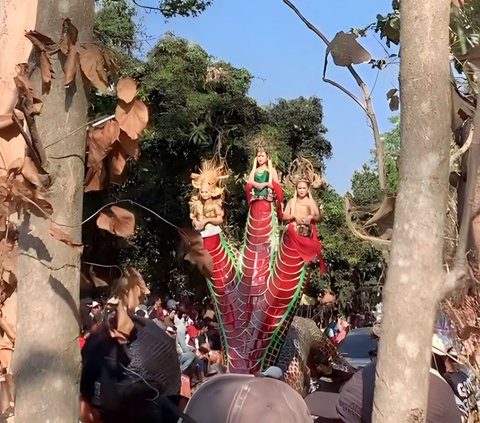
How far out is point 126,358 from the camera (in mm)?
2924

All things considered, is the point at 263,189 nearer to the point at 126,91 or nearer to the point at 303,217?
the point at 303,217

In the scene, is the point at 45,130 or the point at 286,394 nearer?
the point at 45,130

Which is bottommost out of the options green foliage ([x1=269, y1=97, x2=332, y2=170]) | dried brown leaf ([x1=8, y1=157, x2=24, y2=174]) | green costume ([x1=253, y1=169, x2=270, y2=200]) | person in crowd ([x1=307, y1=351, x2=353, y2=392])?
person in crowd ([x1=307, y1=351, x2=353, y2=392])

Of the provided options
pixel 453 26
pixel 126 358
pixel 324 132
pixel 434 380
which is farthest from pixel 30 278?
pixel 324 132

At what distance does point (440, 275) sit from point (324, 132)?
19.1m

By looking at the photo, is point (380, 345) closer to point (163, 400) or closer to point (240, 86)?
point (163, 400)

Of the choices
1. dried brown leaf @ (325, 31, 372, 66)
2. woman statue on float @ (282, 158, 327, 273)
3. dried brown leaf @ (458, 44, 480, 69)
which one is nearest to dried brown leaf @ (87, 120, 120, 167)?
dried brown leaf @ (325, 31, 372, 66)

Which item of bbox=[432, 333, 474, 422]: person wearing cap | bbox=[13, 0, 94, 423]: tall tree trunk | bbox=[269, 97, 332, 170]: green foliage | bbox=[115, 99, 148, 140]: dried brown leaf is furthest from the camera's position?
bbox=[269, 97, 332, 170]: green foliage

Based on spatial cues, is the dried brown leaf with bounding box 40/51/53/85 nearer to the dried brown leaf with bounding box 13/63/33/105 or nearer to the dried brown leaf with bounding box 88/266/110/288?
the dried brown leaf with bounding box 13/63/33/105

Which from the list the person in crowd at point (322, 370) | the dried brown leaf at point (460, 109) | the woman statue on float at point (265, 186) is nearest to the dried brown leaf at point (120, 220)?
the dried brown leaf at point (460, 109)

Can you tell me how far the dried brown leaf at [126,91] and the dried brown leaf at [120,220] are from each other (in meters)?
0.33

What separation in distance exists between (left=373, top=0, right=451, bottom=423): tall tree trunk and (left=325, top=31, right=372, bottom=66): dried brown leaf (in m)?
0.28

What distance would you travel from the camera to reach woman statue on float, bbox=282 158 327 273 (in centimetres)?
913

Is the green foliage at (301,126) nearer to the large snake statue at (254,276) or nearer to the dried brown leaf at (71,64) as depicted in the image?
the large snake statue at (254,276)
